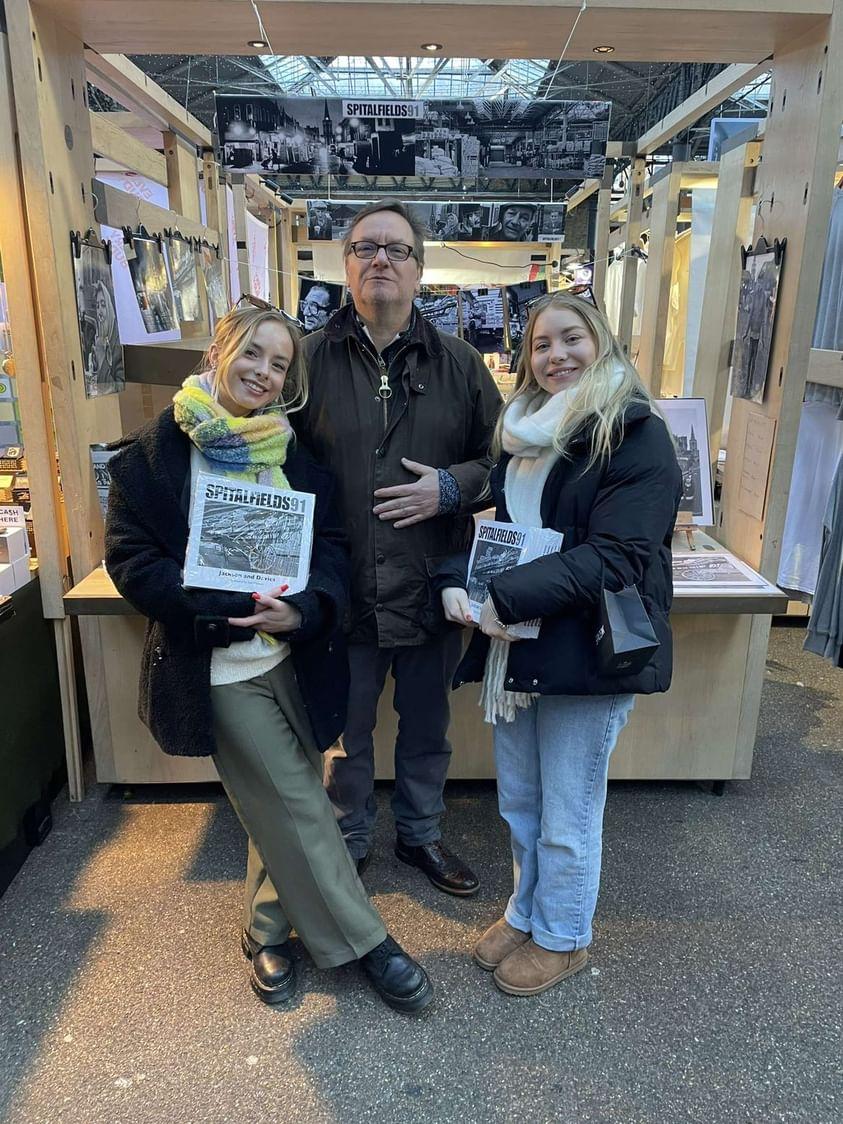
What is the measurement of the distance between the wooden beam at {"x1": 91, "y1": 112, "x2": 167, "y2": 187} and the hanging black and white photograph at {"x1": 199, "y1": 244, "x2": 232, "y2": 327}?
406 mm

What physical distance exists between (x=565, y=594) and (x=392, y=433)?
25.3 inches

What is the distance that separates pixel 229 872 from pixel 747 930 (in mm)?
1426

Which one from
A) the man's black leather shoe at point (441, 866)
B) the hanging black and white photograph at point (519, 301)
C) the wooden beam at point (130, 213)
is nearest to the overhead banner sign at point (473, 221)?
the hanging black and white photograph at point (519, 301)

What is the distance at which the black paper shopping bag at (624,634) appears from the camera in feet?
4.87

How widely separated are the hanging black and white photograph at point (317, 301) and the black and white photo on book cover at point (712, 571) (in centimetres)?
256

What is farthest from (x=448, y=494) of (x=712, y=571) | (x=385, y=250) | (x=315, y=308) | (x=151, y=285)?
(x=315, y=308)

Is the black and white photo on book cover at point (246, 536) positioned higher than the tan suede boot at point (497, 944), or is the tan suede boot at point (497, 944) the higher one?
the black and white photo on book cover at point (246, 536)

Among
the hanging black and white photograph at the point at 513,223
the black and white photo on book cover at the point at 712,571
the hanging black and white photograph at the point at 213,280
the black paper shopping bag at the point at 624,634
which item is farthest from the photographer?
the hanging black and white photograph at the point at 513,223

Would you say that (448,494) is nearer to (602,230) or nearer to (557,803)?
(557,803)

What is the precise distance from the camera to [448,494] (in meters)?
1.90

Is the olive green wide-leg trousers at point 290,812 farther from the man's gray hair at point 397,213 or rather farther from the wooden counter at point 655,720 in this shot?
the man's gray hair at point 397,213

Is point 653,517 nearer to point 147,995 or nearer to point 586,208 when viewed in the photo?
point 147,995

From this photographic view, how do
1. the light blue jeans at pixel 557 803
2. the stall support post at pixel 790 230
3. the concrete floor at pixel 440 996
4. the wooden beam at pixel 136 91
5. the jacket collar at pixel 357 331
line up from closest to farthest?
the concrete floor at pixel 440 996 → the light blue jeans at pixel 557 803 → the jacket collar at pixel 357 331 → the stall support post at pixel 790 230 → the wooden beam at pixel 136 91

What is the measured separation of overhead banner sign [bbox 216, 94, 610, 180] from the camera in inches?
128
